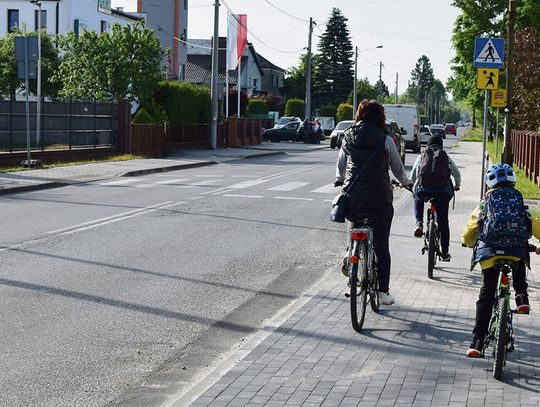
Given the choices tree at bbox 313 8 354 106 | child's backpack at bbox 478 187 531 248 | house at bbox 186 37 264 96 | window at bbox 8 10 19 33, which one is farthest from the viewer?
tree at bbox 313 8 354 106

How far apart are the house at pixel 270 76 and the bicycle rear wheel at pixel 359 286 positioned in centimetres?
11474

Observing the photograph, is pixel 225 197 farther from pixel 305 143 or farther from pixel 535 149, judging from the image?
pixel 305 143

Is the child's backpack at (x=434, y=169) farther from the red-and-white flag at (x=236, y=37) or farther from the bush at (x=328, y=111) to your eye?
the bush at (x=328, y=111)

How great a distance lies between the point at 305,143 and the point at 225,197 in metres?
47.6

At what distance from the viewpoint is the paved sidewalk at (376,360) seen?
20.1 ft

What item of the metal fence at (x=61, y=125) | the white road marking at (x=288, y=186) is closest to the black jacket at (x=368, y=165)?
the white road marking at (x=288, y=186)

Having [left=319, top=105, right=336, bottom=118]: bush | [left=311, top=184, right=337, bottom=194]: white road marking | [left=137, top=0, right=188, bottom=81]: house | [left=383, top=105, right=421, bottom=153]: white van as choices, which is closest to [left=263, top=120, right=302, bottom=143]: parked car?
[left=383, top=105, right=421, bottom=153]: white van

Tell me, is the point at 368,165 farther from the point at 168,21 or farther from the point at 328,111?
the point at 328,111

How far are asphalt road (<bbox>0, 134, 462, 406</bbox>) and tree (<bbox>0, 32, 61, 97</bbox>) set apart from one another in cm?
3386

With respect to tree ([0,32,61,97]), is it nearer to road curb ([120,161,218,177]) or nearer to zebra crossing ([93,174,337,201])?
road curb ([120,161,218,177])

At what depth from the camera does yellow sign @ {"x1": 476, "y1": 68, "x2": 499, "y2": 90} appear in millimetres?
16938

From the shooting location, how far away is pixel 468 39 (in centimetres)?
7219

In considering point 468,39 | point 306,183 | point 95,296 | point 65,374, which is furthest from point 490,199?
point 468,39

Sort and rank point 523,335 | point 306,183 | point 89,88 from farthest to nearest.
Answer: point 89,88
point 306,183
point 523,335
